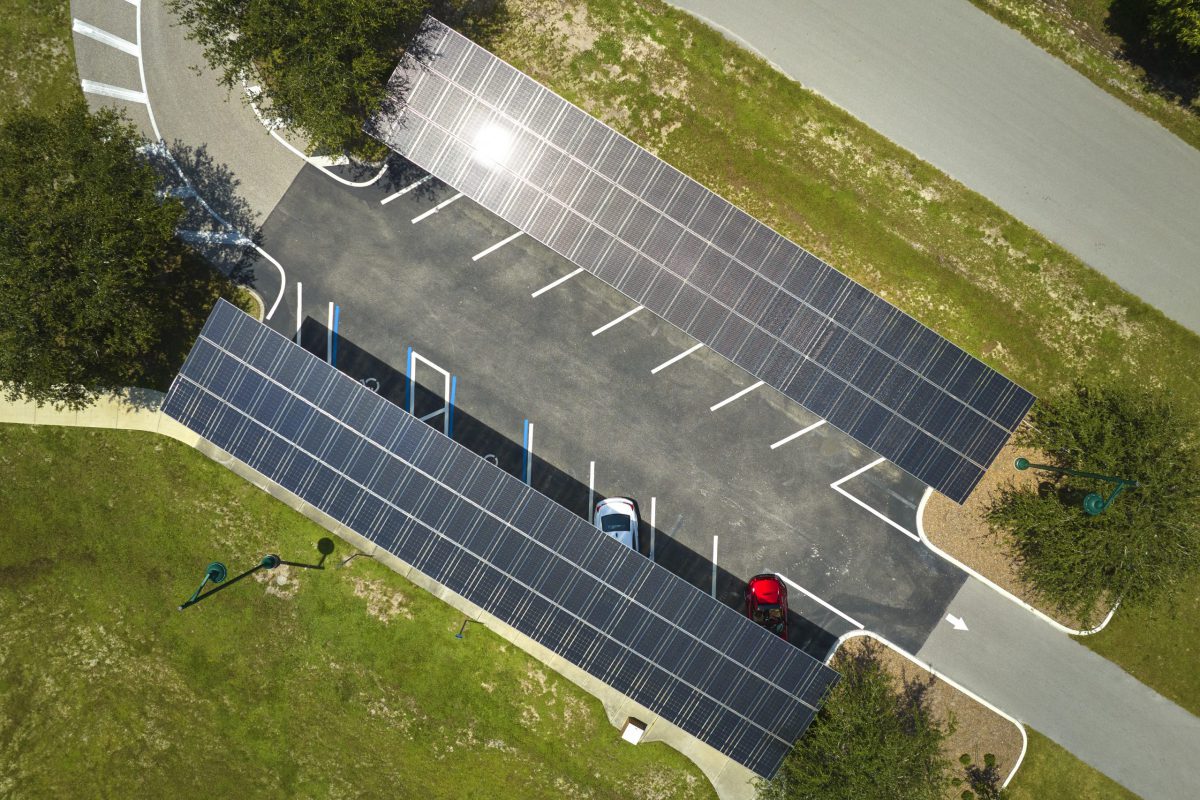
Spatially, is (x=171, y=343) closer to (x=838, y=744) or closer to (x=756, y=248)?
(x=756, y=248)

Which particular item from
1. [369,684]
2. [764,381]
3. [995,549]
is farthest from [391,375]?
[995,549]

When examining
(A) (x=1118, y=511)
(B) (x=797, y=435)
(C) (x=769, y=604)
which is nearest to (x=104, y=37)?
(B) (x=797, y=435)

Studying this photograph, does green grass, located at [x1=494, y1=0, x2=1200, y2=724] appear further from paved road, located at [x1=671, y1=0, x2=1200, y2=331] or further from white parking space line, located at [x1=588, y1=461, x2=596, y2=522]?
white parking space line, located at [x1=588, y1=461, x2=596, y2=522]

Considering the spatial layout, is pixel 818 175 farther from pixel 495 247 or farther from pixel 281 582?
pixel 281 582

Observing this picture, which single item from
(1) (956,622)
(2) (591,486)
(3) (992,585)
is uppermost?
(3) (992,585)

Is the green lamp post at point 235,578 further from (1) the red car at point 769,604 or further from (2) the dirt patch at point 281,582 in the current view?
(1) the red car at point 769,604
